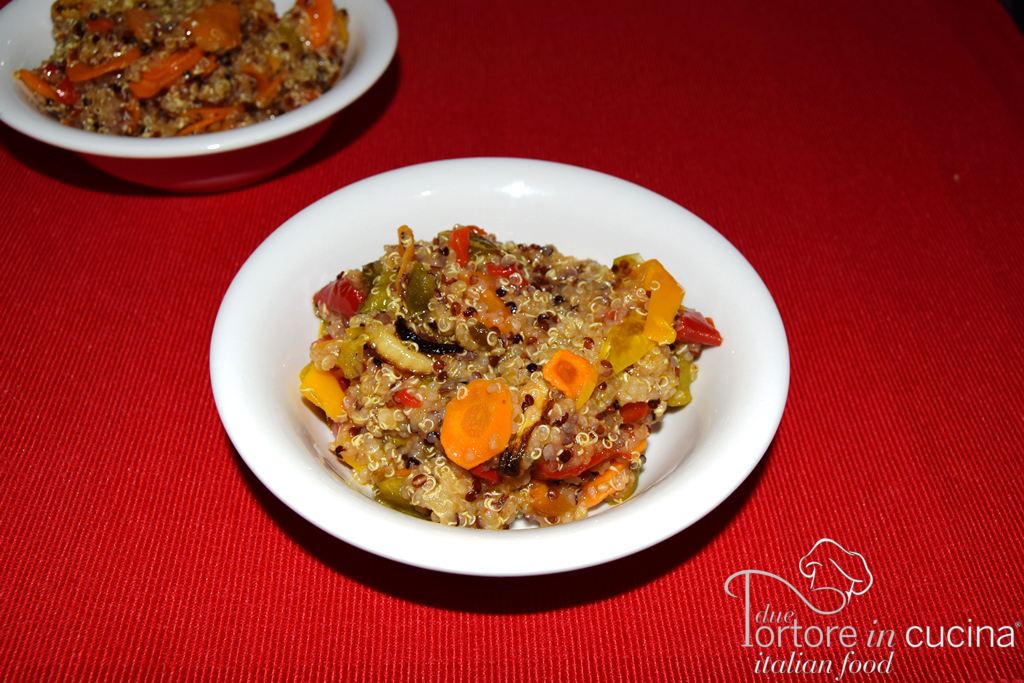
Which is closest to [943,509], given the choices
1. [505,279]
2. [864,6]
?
[505,279]

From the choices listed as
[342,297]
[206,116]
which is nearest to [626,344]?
[342,297]

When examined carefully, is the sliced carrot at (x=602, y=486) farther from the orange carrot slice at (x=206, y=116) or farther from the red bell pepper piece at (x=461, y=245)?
the orange carrot slice at (x=206, y=116)

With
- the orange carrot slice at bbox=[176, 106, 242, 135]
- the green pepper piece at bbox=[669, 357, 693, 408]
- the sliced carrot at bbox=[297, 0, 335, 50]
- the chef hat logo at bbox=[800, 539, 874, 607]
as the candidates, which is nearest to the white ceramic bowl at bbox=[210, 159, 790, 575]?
the green pepper piece at bbox=[669, 357, 693, 408]

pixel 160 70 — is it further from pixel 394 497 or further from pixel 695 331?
pixel 695 331

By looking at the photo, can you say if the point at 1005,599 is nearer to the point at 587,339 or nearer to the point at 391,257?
the point at 587,339

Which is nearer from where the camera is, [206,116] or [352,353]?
[352,353]

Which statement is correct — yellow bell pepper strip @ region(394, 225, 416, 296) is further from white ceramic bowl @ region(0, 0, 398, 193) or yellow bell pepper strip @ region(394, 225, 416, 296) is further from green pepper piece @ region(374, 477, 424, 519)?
white ceramic bowl @ region(0, 0, 398, 193)
